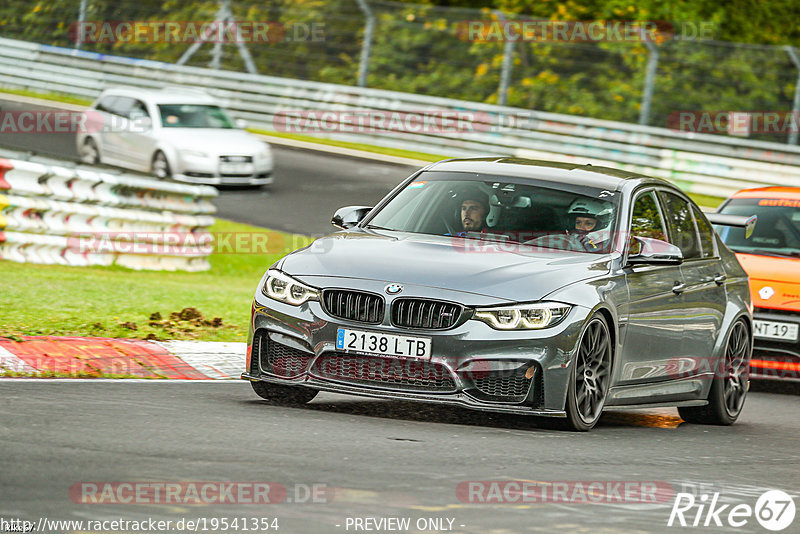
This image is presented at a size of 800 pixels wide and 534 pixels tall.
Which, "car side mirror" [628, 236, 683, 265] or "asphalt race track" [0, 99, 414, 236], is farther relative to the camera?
"asphalt race track" [0, 99, 414, 236]

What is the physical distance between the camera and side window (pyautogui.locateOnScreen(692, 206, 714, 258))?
10.6 m

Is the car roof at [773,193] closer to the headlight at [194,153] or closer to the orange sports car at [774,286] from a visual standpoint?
the orange sports car at [774,286]

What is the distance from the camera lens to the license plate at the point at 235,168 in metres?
26.7

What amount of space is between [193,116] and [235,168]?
6.27 feet

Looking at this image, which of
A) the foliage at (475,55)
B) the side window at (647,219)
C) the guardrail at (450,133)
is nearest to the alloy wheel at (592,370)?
the side window at (647,219)

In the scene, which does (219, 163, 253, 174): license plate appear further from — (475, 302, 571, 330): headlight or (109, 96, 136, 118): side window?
(475, 302, 571, 330): headlight

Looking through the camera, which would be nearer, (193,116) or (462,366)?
(462,366)

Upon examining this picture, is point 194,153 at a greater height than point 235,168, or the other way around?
point 194,153

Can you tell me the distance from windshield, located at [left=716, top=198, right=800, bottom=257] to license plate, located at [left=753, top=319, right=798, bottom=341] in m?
0.92

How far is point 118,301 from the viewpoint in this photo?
13711mm

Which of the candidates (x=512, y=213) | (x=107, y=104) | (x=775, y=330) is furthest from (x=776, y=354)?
(x=107, y=104)

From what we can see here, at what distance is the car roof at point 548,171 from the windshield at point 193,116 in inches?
706

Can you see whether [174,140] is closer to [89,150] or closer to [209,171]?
[209,171]

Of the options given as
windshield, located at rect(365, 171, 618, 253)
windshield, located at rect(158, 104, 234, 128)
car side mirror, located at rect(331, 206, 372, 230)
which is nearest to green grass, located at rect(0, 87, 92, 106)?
windshield, located at rect(158, 104, 234, 128)
